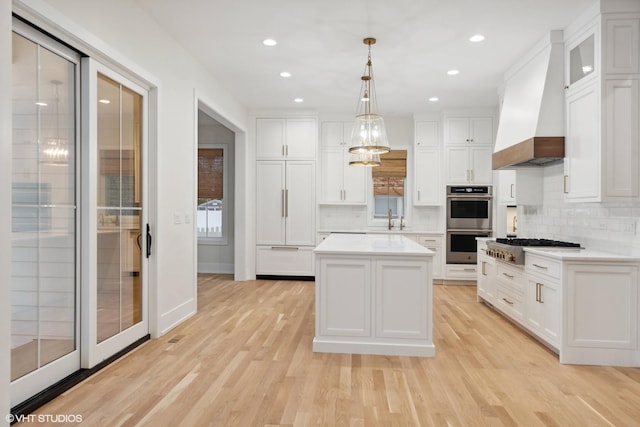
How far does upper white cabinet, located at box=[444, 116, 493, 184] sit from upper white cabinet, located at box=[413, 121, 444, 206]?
0.22 meters

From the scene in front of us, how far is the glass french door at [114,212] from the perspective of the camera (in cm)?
287

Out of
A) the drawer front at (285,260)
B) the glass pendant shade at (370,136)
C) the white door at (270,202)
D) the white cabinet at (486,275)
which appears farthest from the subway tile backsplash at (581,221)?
the white door at (270,202)

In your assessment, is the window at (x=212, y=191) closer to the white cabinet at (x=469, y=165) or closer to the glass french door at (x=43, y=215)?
the white cabinet at (x=469, y=165)

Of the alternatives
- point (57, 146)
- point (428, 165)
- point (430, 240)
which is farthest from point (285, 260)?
point (57, 146)

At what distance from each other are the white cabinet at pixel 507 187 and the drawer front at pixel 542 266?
63.1 inches

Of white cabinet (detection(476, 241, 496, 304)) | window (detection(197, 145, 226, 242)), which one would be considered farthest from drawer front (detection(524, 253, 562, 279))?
window (detection(197, 145, 226, 242))

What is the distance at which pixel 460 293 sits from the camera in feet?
19.4

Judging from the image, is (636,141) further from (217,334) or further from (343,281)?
(217,334)

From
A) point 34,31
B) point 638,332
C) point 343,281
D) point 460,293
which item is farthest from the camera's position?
point 460,293

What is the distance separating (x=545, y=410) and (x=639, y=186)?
2007 millimetres

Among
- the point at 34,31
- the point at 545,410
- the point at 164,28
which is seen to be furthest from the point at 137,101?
the point at 545,410

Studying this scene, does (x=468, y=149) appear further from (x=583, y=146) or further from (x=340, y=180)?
(x=583, y=146)

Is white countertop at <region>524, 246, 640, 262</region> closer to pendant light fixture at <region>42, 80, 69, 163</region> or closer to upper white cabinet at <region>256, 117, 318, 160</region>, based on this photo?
pendant light fixture at <region>42, 80, 69, 163</region>

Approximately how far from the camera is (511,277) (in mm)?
4215
